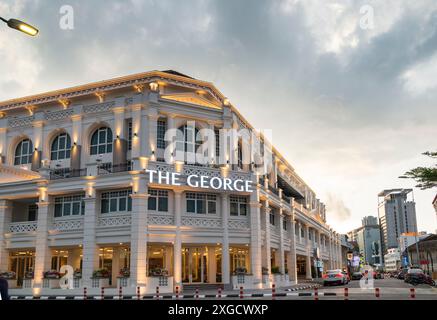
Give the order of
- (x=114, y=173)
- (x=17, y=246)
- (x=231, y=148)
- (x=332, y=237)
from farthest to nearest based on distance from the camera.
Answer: (x=332, y=237) < (x=231, y=148) < (x=17, y=246) < (x=114, y=173)

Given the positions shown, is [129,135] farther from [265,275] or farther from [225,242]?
[265,275]

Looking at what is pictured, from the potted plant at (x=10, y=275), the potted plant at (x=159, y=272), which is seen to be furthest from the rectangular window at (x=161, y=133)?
the potted plant at (x=10, y=275)

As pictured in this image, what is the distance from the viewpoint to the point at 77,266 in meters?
39.3

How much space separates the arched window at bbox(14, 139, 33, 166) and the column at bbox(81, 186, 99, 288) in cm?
1071

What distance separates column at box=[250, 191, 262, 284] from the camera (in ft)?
122

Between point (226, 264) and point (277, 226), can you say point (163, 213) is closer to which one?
point (226, 264)

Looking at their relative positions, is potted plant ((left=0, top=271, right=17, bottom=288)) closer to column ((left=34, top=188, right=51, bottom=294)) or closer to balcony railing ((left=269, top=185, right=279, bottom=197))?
column ((left=34, top=188, right=51, bottom=294))

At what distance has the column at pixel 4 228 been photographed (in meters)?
38.6

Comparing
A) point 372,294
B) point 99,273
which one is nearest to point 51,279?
point 99,273

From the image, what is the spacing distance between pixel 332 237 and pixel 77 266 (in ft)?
200

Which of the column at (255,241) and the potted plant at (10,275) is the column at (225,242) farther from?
the potted plant at (10,275)

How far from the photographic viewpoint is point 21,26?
32.8 feet

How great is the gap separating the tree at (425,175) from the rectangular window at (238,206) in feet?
45.3
